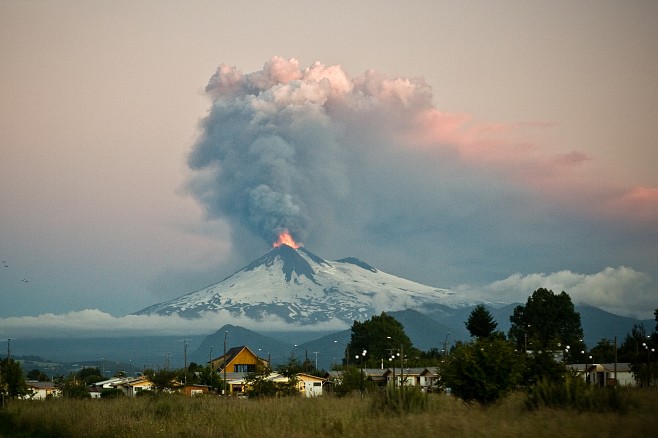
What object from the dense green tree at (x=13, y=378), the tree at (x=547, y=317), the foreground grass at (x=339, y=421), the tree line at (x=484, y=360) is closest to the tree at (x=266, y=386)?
the tree line at (x=484, y=360)

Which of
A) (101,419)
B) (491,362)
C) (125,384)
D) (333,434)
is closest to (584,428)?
(333,434)

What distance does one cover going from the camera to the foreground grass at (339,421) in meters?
16.2

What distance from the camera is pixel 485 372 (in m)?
27.8

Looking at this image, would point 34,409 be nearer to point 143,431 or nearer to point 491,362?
point 143,431

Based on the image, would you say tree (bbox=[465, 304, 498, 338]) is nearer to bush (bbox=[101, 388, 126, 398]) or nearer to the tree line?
the tree line

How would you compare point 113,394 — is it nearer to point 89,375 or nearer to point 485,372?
point 485,372

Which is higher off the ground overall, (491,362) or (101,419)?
(491,362)

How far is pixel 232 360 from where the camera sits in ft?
383

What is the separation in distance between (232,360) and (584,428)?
103462 millimetres

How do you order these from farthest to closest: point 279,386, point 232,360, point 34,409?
1. point 232,360
2. point 279,386
3. point 34,409

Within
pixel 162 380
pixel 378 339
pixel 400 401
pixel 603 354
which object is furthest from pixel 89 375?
pixel 400 401

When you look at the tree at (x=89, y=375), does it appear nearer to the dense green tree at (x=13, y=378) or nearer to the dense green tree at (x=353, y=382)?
the dense green tree at (x=13, y=378)

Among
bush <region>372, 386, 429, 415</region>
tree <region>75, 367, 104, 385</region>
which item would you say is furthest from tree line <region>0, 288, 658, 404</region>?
bush <region>372, 386, 429, 415</region>

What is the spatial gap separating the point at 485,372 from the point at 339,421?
8159mm
